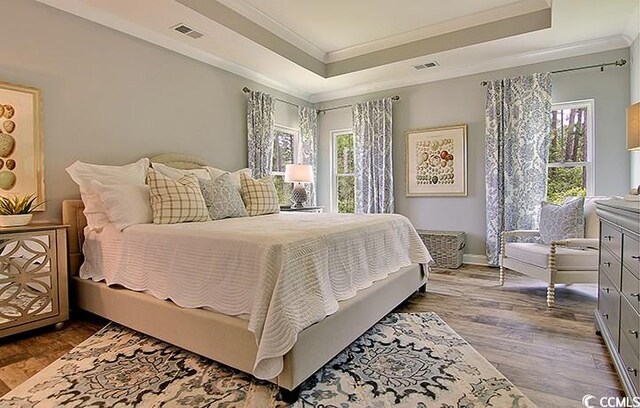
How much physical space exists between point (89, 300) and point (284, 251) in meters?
1.94

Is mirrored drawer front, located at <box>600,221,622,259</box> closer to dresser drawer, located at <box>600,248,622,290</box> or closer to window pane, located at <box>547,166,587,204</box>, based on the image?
dresser drawer, located at <box>600,248,622,290</box>

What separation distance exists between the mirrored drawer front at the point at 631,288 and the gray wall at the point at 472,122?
2912 millimetres

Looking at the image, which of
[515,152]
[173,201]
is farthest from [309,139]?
[173,201]

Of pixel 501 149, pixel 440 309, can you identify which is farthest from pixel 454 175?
pixel 440 309

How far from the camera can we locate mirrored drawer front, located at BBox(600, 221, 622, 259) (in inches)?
67.9

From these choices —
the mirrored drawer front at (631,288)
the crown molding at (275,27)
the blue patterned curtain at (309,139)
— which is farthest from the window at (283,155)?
the mirrored drawer front at (631,288)

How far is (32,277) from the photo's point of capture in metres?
2.39

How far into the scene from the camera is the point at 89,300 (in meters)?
2.66

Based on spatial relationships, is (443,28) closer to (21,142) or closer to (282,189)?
(282,189)

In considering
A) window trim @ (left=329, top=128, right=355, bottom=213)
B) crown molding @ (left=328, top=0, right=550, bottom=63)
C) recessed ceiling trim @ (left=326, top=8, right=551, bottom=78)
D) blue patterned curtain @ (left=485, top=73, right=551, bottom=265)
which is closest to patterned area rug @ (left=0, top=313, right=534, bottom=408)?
blue patterned curtain @ (left=485, top=73, right=551, bottom=265)

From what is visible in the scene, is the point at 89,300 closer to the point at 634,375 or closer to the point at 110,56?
the point at 110,56

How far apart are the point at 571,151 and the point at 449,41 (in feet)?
6.40

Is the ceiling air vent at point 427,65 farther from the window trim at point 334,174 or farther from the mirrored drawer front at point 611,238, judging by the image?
the mirrored drawer front at point 611,238

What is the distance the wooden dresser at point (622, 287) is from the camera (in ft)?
4.64
